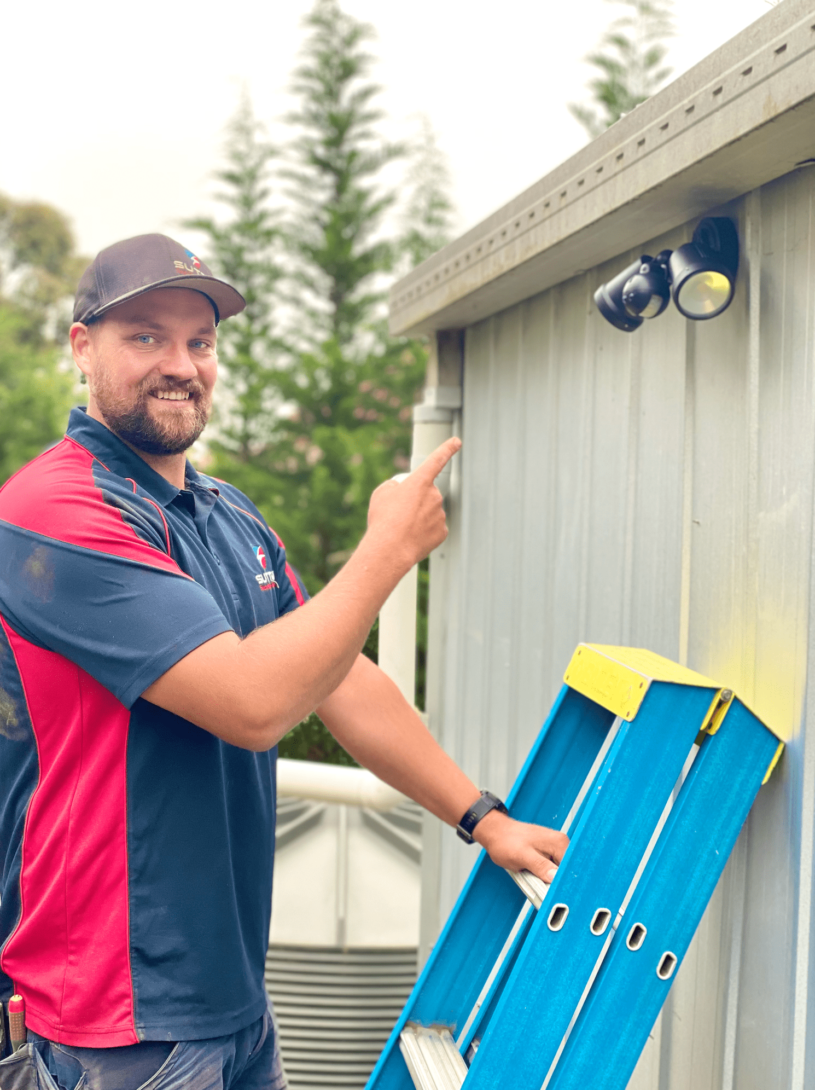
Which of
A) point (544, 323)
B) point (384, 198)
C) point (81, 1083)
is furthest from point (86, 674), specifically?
point (384, 198)

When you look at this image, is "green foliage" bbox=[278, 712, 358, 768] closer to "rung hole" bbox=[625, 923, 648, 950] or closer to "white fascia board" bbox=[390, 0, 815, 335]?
"white fascia board" bbox=[390, 0, 815, 335]

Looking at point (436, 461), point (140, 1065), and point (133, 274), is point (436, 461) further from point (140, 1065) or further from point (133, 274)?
point (140, 1065)

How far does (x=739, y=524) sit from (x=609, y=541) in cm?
51

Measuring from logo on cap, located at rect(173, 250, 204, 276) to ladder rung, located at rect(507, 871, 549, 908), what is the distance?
1.24 metres

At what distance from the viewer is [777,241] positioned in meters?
1.64

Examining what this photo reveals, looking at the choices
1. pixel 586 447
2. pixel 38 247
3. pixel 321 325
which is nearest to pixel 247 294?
pixel 321 325

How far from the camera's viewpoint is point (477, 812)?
1946mm

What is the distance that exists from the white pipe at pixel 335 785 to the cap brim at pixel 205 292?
1.66 m

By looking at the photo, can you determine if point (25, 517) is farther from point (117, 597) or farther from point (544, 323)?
point (544, 323)

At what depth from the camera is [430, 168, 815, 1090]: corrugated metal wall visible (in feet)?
5.19

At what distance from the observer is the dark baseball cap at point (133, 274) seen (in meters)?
1.88

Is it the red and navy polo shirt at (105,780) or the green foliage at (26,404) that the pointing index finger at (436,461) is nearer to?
the red and navy polo shirt at (105,780)

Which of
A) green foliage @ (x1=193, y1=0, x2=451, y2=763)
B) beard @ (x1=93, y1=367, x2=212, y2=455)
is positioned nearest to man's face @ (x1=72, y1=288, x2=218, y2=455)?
beard @ (x1=93, y1=367, x2=212, y2=455)

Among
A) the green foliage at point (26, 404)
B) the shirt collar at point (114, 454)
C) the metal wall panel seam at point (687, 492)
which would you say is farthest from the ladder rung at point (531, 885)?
the green foliage at point (26, 404)
